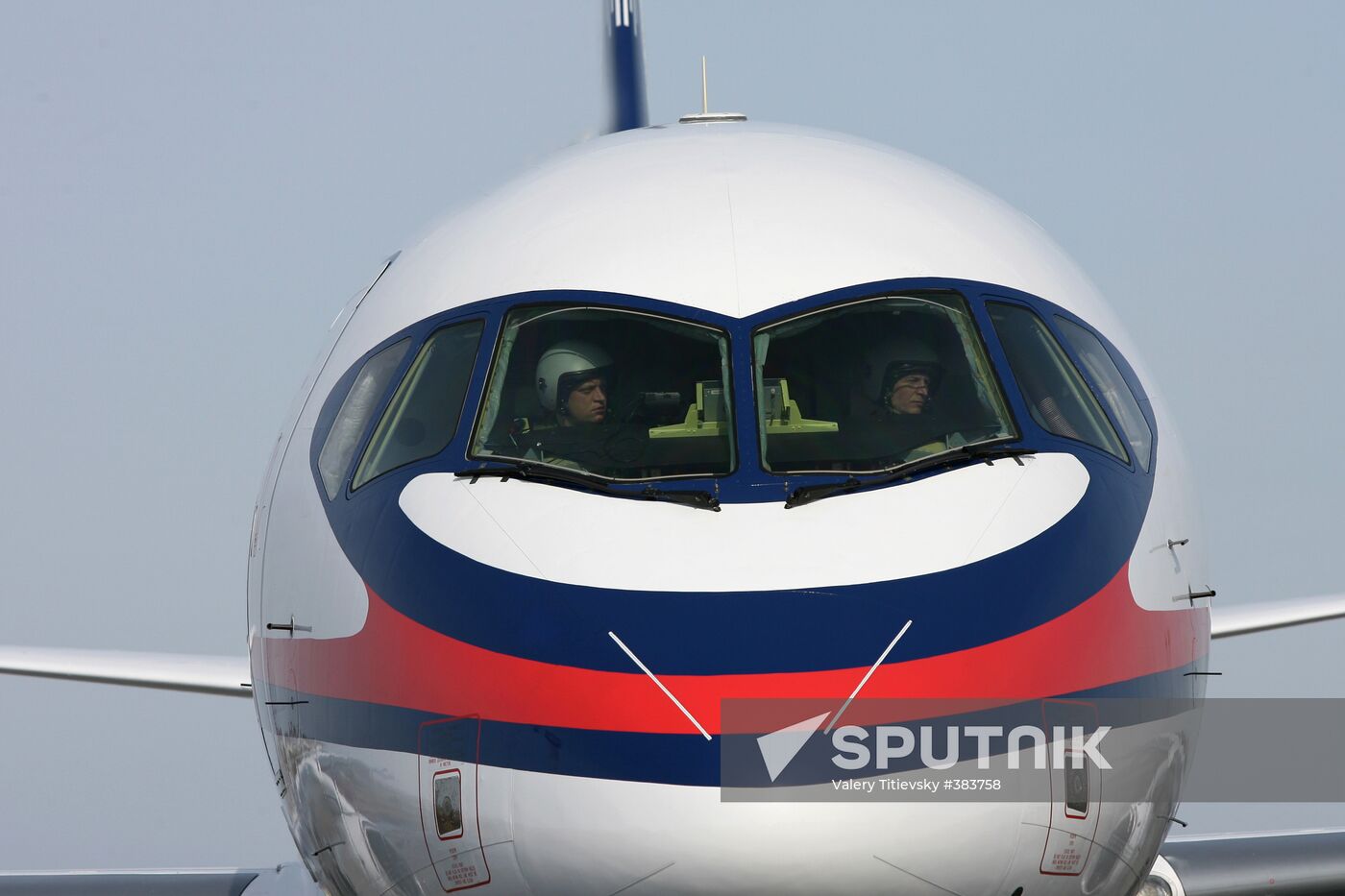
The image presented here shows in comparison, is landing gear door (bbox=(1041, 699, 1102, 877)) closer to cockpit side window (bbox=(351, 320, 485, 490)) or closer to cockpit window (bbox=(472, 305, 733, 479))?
cockpit window (bbox=(472, 305, 733, 479))

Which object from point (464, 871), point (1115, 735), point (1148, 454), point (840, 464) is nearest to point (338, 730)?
point (464, 871)

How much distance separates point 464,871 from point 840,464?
1907 millimetres

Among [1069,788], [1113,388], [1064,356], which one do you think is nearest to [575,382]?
[1064,356]

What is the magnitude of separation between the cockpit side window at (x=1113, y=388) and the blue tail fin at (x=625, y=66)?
906 cm

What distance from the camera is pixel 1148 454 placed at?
25.5 feet

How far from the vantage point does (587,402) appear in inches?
289

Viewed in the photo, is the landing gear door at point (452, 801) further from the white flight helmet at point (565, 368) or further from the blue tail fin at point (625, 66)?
the blue tail fin at point (625, 66)

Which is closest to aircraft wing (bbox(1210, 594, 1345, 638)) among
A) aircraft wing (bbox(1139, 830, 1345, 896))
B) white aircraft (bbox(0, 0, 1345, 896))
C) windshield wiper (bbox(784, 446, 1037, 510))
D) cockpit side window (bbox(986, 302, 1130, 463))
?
aircraft wing (bbox(1139, 830, 1345, 896))

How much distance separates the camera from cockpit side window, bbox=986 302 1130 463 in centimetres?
736

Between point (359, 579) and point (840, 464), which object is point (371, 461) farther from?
point (840, 464)

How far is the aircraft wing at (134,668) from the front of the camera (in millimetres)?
11344

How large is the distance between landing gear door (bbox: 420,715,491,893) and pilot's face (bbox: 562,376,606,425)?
1.41 meters

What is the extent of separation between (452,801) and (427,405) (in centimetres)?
182

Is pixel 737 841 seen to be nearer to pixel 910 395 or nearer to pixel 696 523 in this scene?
pixel 696 523
